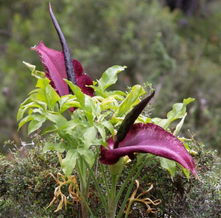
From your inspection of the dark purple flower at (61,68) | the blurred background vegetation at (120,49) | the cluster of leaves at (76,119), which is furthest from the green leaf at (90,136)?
the blurred background vegetation at (120,49)

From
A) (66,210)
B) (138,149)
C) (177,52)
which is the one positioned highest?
(138,149)

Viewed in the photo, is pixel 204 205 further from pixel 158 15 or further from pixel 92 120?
pixel 158 15

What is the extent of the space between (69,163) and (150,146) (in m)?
0.18

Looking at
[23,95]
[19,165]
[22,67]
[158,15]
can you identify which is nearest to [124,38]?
[158,15]

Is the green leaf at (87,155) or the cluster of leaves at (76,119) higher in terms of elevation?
the cluster of leaves at (76,119)

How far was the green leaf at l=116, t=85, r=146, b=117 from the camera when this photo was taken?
1.23m

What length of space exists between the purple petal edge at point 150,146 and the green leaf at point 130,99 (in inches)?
2.2

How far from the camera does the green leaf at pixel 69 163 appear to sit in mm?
1158

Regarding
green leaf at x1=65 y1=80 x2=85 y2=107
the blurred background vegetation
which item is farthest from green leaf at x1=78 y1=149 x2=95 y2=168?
the blurred background vegetation

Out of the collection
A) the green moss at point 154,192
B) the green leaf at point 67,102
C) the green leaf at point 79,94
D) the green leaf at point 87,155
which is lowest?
the green moss at point 154,192

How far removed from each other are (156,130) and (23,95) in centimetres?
569

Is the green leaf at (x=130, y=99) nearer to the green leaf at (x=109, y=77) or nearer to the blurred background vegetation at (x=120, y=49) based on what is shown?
the green leaf at (x=109, y=77)

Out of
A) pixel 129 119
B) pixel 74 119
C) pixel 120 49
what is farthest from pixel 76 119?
pixel 120 49

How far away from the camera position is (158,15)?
697 centimetres
